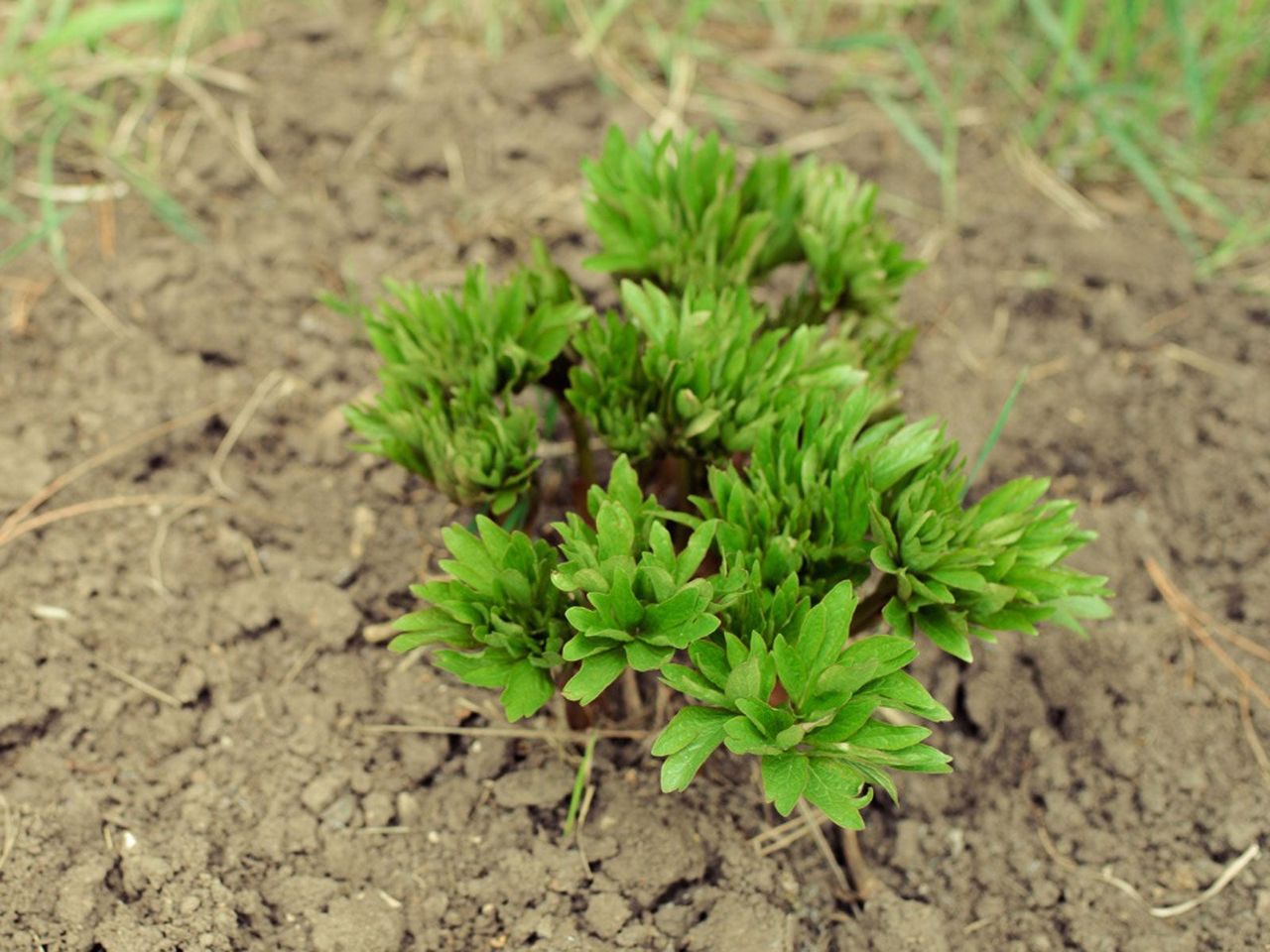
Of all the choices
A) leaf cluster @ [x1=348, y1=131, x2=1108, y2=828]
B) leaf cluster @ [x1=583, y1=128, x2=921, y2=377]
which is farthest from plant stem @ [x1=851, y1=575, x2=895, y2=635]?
leaf cluster @ [x1=583, y1=128, x2=921, y2=377]

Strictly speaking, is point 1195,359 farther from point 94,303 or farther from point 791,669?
point 94,303

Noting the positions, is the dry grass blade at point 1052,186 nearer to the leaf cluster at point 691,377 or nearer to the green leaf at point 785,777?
the leaf cluster at point 691,377

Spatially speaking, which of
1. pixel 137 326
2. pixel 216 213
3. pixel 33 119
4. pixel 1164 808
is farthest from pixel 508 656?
pixel 33 119

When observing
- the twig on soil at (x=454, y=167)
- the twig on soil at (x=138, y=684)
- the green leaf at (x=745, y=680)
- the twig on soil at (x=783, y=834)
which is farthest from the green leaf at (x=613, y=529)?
the twig on soil at (x=454, y=167)

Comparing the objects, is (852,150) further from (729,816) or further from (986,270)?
(729,816)

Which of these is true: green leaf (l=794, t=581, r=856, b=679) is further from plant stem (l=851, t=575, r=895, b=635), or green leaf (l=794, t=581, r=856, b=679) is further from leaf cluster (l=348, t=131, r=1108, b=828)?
plant stem (l=851, t=575, r=895, b=635)

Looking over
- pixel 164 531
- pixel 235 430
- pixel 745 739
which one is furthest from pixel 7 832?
pixel 745 739
